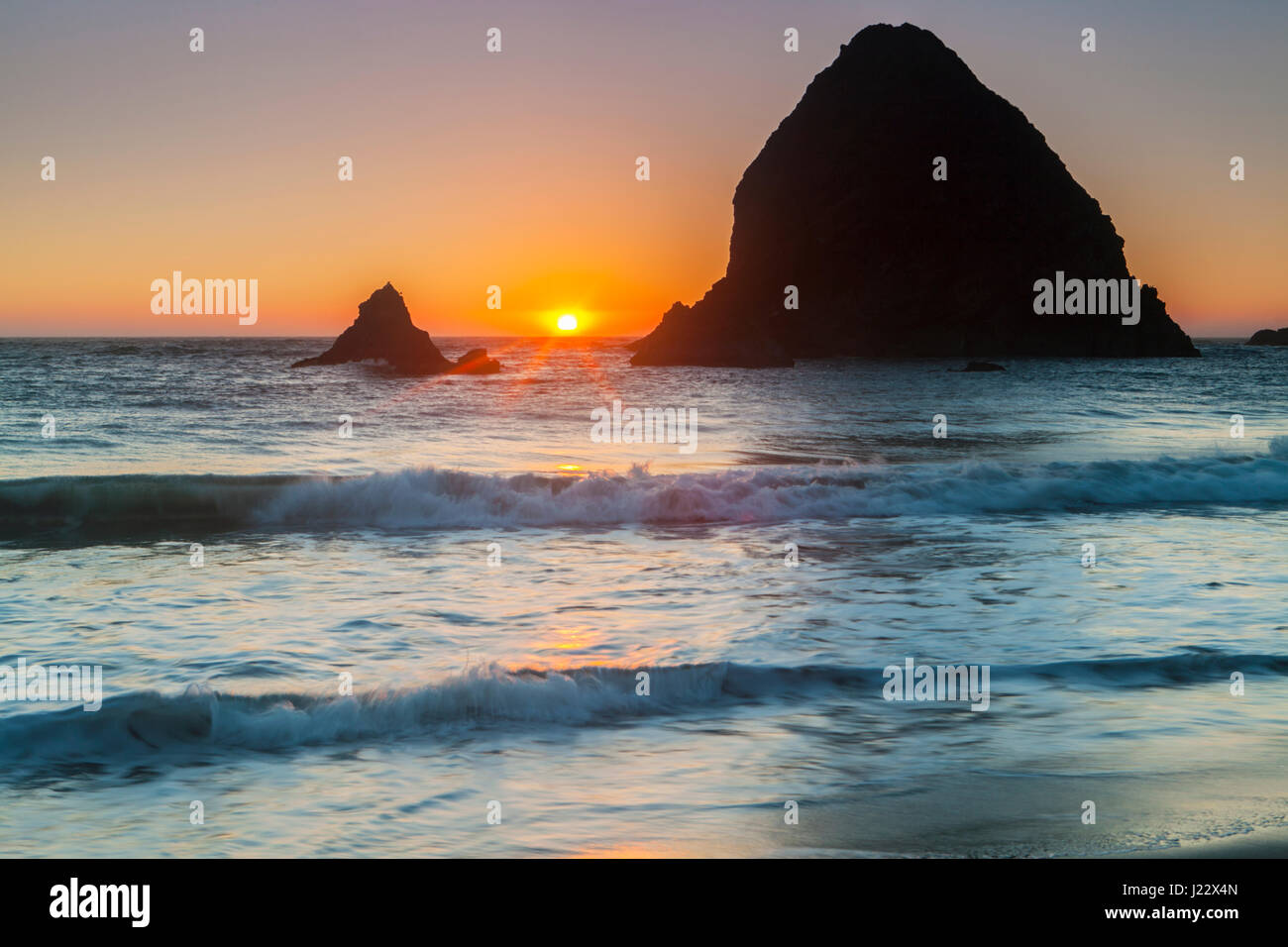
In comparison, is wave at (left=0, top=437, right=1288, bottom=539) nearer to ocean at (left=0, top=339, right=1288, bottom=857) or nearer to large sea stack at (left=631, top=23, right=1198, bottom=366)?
ocean at (left=0, top=339, right=1288, bottom=857)

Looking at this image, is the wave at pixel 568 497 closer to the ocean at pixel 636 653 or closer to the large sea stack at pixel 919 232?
the ocean at pixel 636 653

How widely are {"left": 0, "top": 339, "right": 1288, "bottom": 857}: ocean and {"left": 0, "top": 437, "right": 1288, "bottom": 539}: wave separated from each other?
7 centimetres

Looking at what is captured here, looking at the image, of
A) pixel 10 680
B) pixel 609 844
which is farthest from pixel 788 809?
pixel 10 680

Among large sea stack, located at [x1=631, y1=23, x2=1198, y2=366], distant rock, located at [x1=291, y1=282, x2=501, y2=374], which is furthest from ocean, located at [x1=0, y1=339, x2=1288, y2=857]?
large sea stack, located at [x1=631, y1=23, x2=1198, y2=366]

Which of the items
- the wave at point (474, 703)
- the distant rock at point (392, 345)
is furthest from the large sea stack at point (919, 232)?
the wave at point (474, 703)

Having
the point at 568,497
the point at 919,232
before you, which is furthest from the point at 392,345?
the point at 919,232

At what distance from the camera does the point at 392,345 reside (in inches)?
2576

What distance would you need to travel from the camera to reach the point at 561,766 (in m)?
5.63

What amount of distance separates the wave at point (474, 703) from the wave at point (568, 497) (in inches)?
315

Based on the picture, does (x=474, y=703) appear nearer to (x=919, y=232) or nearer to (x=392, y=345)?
(x=392, y=345)

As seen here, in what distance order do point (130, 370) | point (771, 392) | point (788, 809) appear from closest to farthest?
point (788, 809) → point (771, 392) → point (130, 370)

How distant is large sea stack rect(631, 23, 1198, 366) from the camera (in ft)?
356
